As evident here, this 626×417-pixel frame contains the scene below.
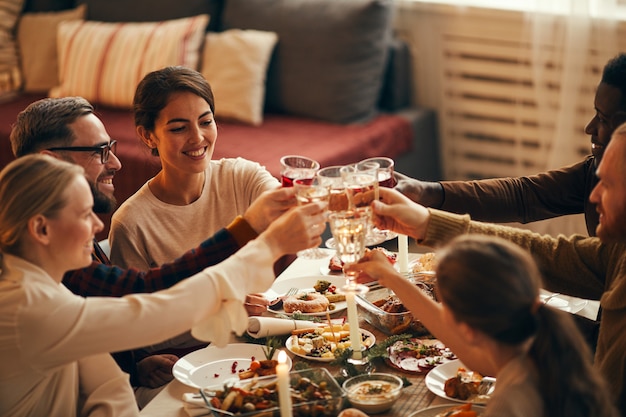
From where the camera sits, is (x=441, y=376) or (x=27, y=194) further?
(x=441, y=376)

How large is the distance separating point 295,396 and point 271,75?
3053 millimetres

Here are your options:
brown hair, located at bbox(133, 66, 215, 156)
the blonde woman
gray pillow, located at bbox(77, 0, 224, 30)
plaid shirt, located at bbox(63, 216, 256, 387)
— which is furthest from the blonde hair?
gray pillow, located at bbox(77, 0, 224, 30)

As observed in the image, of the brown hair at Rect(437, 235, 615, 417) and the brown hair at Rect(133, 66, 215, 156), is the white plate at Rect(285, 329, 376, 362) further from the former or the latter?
the brown hair at Rect(133, 66, 215, 156)

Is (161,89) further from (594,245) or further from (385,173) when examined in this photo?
(594,245)

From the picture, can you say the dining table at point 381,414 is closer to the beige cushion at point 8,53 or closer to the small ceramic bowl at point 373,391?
the small ceramic bowl at point 373,391

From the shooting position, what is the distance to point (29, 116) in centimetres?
229

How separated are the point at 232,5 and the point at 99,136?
264cm

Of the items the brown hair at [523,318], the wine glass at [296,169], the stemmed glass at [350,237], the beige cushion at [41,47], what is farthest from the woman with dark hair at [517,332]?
the beige cushion at [41,47]

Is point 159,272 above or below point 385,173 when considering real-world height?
below

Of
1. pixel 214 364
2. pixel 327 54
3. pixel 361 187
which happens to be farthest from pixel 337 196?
pixel 327 54

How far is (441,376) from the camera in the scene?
197cm

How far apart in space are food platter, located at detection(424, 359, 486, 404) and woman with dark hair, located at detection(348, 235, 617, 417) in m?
0.27

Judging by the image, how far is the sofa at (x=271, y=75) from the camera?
4.36 m

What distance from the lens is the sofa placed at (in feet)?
14.3
